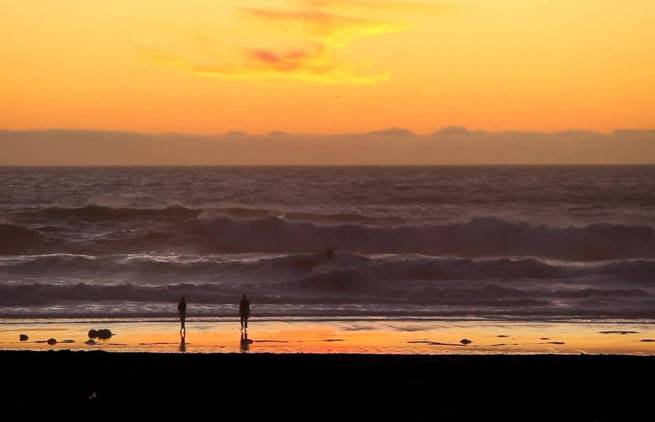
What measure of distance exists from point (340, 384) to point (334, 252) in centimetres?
2610

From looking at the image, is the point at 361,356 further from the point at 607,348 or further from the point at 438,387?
the point at 607,348

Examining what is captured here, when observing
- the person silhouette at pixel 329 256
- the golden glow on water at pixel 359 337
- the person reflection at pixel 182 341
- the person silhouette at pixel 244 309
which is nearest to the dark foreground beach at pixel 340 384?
the person reflection at pixel 182 341

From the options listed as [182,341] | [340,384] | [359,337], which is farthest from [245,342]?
[340,384]

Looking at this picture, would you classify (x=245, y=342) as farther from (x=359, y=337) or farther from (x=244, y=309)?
(x=359, y=337)

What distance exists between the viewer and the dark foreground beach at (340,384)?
44.2 ft

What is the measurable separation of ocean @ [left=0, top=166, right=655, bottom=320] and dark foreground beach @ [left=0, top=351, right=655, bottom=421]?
9.22 m

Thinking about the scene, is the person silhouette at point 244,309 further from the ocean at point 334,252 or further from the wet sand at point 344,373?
the ocean at point 334,252

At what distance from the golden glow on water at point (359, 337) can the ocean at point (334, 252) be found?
91.1 inches

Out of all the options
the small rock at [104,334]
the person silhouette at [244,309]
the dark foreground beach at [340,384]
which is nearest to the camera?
the dark foreground beach at [340,384]

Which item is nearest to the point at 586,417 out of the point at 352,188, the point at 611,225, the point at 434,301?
the point at 434,301

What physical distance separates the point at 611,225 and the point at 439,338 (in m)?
33.6

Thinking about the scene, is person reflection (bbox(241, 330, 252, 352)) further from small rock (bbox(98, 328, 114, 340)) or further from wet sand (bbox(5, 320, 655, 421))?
small rock (bbox(98, 328, 114, 340))

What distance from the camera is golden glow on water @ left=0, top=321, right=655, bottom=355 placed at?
65.3ft

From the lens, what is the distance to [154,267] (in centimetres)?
3931
